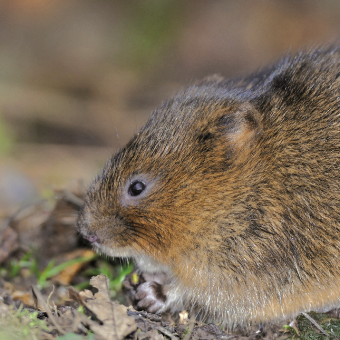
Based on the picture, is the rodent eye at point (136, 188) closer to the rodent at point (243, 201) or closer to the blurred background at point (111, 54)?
the rodent at point (243, 201)

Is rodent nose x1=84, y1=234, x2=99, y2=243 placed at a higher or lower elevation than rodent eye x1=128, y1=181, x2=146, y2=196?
lower

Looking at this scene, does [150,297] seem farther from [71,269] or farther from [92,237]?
[71,269]

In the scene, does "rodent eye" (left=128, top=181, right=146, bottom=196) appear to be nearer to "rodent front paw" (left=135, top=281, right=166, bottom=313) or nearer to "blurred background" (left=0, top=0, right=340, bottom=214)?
"rodent front paw" (left=135, top=281, right=166, bottom=313)

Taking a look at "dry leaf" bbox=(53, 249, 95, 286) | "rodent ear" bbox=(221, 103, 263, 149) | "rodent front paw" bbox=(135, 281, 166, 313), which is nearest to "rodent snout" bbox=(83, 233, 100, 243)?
"rodent front paw" bbox=(135, 281, 166, 313)

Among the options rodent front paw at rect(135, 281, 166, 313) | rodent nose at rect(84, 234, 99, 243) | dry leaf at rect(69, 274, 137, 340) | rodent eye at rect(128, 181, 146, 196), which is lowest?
dry leaf at rect(69, 274, 137, 340)

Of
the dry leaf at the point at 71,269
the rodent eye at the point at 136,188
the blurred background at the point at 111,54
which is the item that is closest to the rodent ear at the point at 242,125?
the rodent eye at the point at 136,188

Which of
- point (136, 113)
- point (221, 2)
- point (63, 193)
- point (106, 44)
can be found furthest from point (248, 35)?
point (63, 193)

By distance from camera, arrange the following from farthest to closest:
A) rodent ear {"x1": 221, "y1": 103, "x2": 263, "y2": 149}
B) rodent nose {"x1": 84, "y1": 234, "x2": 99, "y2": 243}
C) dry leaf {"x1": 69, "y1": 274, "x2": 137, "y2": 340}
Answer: rodent nose {"x1": 84, "y1": 234, "x2": 99, "y2": 243} < rodent ear {"x1": 221, "y1": 103, "x2": 263, "y2": 149} < dry leaf {"x1": 69, "y1": 274, "x2": 137, "y2": 340}

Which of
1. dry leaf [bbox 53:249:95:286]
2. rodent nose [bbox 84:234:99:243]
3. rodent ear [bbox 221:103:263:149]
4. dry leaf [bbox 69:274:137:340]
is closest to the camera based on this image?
dry leaf [bbox 69:274:137:340]
